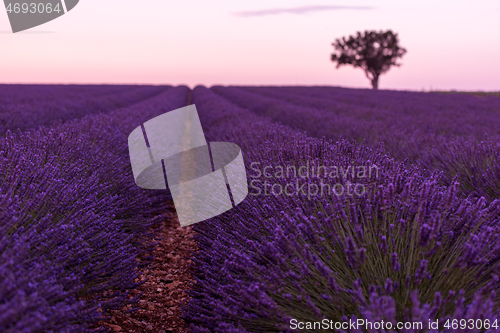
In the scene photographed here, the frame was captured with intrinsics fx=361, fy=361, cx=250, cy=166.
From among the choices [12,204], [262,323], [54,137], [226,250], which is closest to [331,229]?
[262,323]

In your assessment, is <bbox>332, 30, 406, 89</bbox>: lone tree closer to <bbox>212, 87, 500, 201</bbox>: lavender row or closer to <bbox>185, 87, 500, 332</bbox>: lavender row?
<bbox>212, 87, 500, 201</bbox>: lavender row

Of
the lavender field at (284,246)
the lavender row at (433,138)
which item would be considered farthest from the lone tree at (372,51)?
the lavender field at (284,246)

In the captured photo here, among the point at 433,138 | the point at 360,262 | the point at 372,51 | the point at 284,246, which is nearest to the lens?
the point at 360,262

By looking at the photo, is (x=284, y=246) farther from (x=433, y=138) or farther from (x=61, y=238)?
(x=433, y=138)

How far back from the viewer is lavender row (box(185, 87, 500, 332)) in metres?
1.20

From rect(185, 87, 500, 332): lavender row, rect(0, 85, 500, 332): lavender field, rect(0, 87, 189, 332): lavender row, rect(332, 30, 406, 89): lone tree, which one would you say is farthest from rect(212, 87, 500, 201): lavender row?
rect(332, 30, 406, 89): lone tree

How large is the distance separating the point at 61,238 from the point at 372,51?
28841 mm

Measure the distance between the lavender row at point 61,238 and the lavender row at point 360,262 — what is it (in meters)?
0.44

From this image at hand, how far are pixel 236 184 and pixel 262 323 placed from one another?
46.0 inches

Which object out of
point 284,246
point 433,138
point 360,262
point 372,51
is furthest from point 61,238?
point 372,51

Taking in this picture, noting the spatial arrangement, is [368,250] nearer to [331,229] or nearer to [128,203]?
[331,229]

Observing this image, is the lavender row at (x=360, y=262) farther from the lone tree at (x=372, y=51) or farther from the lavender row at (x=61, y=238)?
the lone tree at (x=372, y=51)

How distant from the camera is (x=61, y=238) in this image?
1524 millimetres

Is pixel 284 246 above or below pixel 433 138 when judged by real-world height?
above
